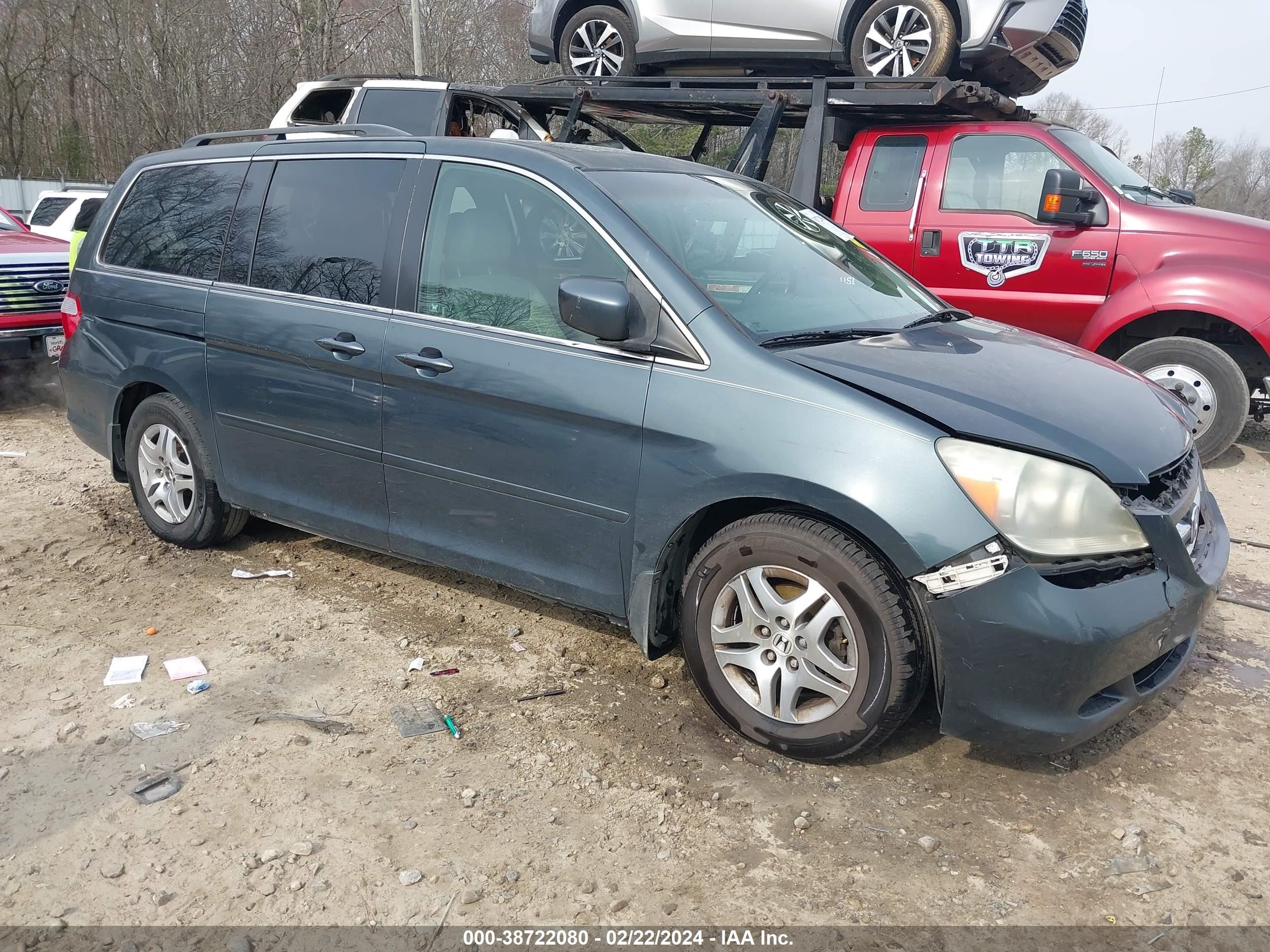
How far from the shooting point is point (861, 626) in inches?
111

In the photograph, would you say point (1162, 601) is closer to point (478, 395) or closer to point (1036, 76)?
point (478, 395)

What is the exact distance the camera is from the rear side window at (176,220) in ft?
14.3

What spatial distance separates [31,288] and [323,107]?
321 cm

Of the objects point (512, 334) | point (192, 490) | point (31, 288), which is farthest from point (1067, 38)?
point (31, 288)

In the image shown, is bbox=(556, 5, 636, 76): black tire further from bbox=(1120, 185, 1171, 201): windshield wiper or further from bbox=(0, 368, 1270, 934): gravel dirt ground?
bbox=(0, 368, 1270, 934): gravel dirt ground

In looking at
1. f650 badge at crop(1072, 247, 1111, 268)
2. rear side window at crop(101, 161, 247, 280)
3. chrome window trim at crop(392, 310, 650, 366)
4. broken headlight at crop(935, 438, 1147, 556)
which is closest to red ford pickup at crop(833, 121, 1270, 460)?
f650 badge at crop(1072, 247, 1111, 268)

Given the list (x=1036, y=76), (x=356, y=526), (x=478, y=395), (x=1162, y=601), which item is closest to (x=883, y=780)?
(x=1162, y=601)

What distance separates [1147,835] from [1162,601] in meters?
0.63

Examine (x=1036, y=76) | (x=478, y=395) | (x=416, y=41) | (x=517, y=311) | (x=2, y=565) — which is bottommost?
(x=2, y=565)

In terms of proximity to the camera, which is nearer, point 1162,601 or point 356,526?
point 1162,601

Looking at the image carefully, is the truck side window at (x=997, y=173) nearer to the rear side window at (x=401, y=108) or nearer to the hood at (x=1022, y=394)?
the hood at (x=1022, y=394)

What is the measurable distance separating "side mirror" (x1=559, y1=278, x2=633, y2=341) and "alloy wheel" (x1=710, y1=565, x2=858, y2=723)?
0.84 meters

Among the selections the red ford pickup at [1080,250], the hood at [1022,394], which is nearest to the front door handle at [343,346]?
the hood at [1022,394]

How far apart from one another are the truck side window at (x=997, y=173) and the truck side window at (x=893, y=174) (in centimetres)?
22
